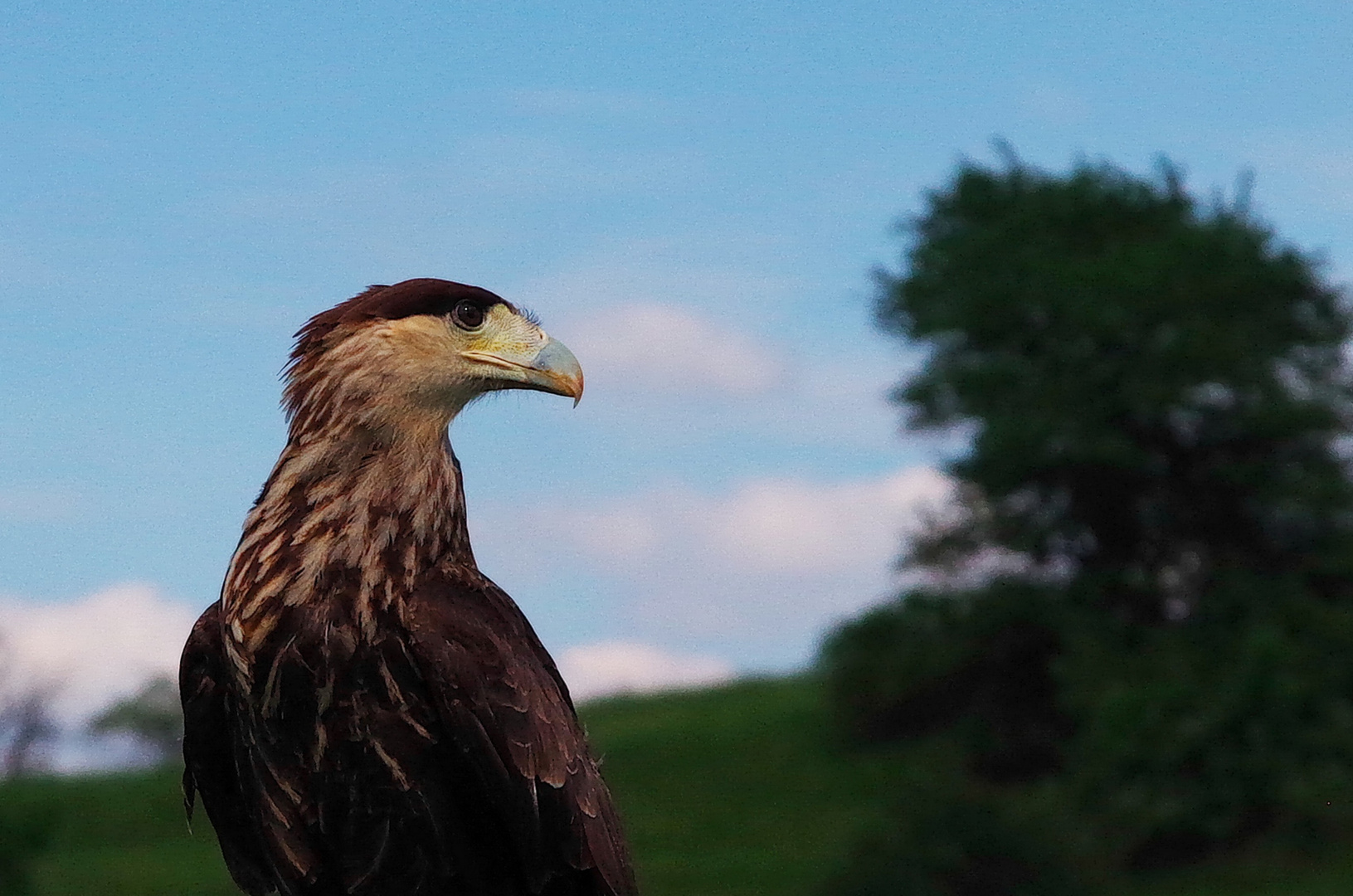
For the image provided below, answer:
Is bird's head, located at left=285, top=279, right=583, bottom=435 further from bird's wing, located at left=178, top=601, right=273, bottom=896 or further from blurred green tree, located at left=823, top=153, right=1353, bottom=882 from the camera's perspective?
blurred green tree, located at left=823, top=153, right=1353, bottom=882

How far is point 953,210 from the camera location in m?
34.6

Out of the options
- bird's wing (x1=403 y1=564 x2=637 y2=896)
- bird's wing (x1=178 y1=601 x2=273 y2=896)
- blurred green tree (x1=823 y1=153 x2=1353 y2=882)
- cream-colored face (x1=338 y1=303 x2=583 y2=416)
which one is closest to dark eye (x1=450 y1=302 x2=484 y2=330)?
cream-colored face (x1=338 y1=303 x2=583 y2=416)

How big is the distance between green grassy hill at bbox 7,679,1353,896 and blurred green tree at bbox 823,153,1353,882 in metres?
1.27

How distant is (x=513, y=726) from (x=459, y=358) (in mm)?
1245

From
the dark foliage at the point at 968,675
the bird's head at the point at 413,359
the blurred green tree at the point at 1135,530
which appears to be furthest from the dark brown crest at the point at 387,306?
the dark foliage at the point at 968,675

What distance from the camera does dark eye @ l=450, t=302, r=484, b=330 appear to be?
580 cm

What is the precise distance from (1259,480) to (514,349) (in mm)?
26349

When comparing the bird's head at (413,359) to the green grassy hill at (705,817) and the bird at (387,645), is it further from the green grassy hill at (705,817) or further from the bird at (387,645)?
the green grassy hill at (705,817)

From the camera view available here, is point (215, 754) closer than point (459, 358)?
No

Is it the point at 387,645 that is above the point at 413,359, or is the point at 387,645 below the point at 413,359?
below

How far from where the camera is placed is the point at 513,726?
5707mm

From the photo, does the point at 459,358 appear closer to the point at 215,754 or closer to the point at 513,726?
the point at 513,726

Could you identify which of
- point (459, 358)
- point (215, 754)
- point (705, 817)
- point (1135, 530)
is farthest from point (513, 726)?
point (1135, 530)

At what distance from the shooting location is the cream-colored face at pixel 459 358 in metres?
5.61
